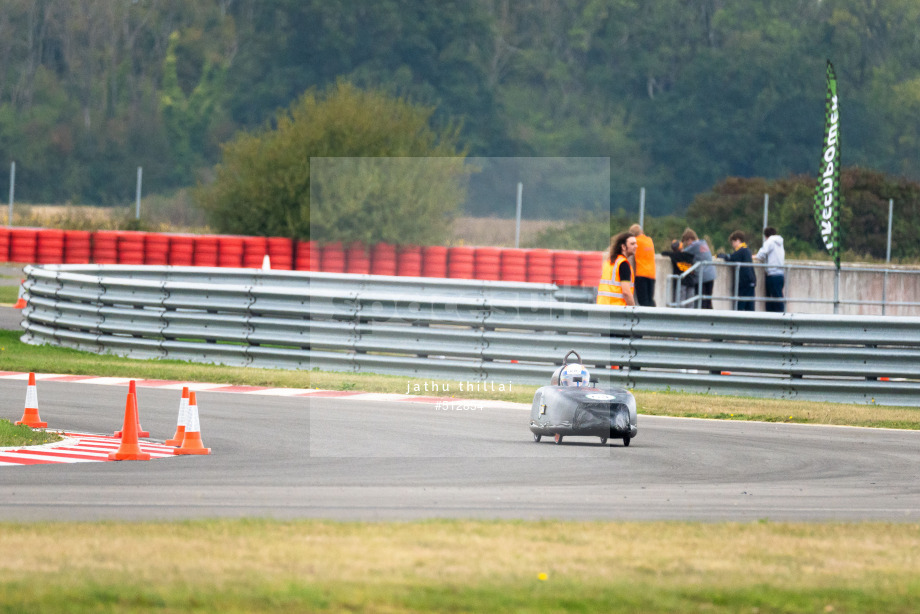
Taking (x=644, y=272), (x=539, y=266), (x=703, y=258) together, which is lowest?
(x=644, y=272)

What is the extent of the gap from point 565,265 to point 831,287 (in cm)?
805

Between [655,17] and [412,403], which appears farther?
[655,17]

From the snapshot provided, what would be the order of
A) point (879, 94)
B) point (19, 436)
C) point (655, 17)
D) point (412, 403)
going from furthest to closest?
1. point (655, 17)
2. point (879, 94)
3. point (412, 403)
4. point (19, 436)

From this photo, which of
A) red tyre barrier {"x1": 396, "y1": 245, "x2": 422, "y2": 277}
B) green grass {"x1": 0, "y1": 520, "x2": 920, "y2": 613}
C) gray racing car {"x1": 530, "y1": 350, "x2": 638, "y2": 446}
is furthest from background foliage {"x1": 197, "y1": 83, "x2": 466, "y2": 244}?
green grass {"x1": 0, "y1": 520, "x2": 920, "y2": 613}

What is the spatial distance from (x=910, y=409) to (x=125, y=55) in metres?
77.7

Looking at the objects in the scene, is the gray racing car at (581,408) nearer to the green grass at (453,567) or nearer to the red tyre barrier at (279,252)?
the green grass at (453,567)

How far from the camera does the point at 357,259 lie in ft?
108

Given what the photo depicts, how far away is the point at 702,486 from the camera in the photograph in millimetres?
10172

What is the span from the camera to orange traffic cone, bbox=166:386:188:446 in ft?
37.2

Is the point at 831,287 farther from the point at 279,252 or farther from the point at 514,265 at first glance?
the point at 279,252

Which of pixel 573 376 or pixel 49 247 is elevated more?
pixel 49 247

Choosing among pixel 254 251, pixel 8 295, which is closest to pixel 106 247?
pixel 254 251

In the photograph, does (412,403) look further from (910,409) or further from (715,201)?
(715,201)

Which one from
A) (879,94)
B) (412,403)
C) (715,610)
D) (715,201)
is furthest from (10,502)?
(879,94)
